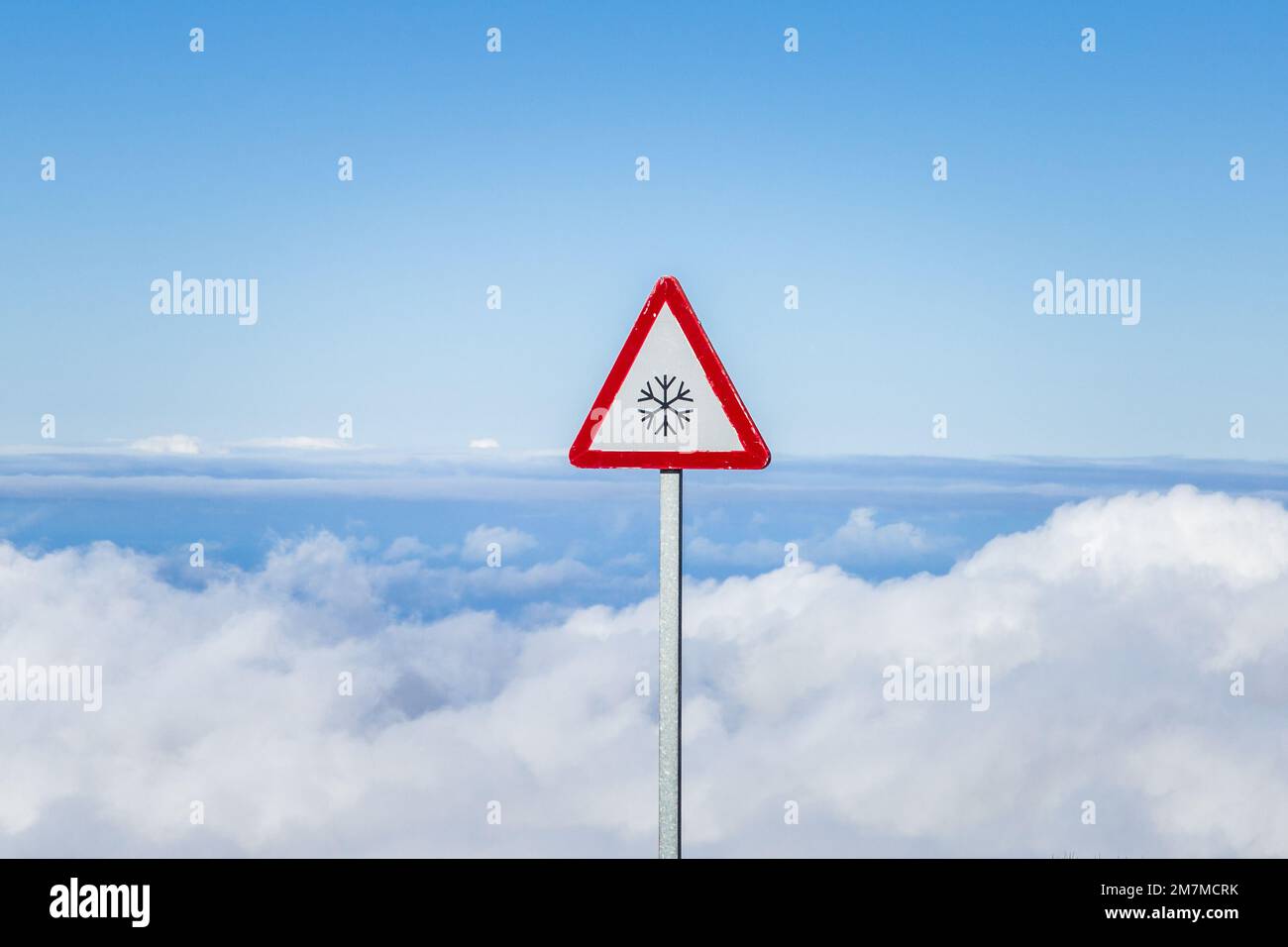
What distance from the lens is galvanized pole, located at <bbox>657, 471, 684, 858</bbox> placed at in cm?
345

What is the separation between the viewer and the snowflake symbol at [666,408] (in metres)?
3.65

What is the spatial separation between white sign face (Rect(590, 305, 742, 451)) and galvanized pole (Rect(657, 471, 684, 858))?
0.34m

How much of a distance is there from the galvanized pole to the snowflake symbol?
0.38 m

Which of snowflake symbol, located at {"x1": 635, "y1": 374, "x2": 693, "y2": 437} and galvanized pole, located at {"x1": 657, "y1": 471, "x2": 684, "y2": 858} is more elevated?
snowflake symbol, located at {"x1": 635, "y1": 374, "x2": 693, "y2": 437}

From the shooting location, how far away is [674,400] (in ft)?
12.0

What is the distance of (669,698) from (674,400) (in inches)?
38.0

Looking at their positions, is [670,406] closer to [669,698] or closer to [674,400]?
[674,400]

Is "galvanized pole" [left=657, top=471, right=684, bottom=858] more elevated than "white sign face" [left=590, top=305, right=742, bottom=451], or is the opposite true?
"white sign face" [left=590, top=305, right=742, bottom=451]

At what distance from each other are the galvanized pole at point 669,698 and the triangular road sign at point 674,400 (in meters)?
0.31
